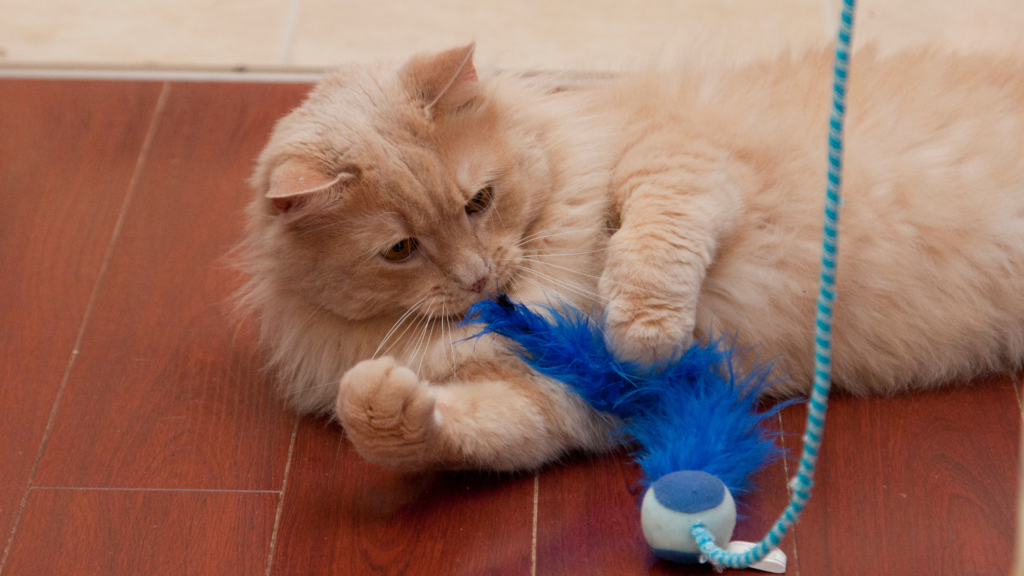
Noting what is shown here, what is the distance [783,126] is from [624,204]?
321 mm

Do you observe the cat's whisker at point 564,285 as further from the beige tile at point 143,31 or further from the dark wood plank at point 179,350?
the beige tile at point 143,31

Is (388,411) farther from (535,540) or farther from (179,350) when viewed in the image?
(179,350)

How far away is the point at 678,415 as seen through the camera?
1461mm

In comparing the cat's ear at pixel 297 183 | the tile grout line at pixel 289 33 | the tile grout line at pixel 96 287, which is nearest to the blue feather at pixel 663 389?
the cat's ear at pixel 297 183

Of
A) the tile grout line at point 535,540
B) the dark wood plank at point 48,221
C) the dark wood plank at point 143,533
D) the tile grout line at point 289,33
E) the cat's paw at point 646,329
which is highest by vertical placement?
the cat's paw at point 646,329

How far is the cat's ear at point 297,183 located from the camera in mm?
1333

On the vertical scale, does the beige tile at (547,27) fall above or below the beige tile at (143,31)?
above

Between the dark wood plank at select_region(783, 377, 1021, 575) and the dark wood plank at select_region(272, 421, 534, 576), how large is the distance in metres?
0.47

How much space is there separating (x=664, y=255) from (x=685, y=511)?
15.4 inches

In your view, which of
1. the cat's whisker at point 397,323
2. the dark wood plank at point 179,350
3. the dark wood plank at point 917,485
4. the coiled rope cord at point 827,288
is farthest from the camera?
the dark wood plank at point 179,350

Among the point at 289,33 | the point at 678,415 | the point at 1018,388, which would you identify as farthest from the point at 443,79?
the point at 289,33

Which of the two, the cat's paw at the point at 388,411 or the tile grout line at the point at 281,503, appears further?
the tile grout line at the point at 281,503

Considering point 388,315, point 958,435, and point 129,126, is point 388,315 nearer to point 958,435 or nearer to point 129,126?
point 958,435

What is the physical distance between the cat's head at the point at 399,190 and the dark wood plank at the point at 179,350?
0.34 metres
